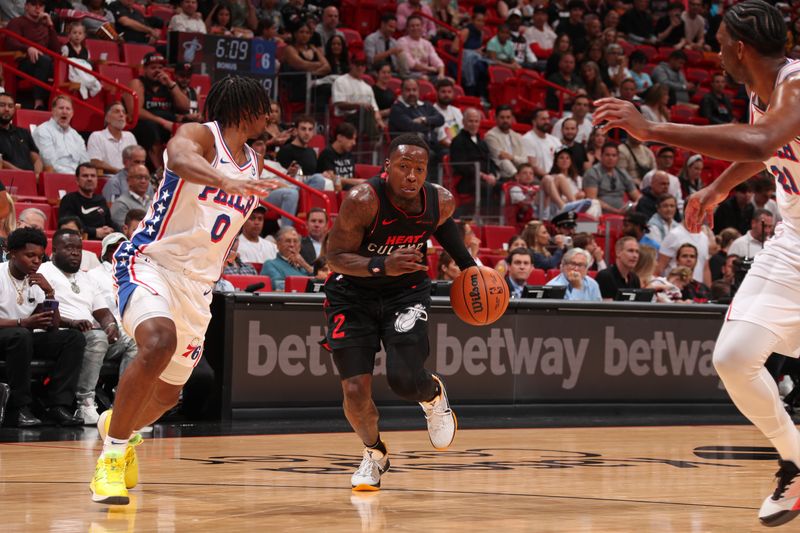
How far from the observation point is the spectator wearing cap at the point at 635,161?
17750mm

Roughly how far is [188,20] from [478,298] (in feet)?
34.6

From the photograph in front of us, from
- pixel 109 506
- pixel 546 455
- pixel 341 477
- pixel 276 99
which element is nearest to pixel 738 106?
pixel 276 99

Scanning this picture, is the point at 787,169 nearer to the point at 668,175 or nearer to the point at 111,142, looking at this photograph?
the point at 111,142

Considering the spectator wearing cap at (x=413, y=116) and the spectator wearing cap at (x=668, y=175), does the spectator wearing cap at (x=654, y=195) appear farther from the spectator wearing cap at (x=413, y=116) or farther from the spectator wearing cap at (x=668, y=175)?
the spectator wearing cap at (x=413, y=116)

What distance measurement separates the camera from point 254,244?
12906 mm

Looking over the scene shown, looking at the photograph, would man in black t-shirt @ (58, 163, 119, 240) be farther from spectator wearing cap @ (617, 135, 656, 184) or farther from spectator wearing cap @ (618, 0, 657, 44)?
spectator wearing cap @ (618, 0, 657, 44)

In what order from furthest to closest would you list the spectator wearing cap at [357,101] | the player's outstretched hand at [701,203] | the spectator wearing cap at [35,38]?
the spectator wearing cap at [357,101] < the spectator wearing cap at [35,38] < the player's outstretched hand at [701,203]

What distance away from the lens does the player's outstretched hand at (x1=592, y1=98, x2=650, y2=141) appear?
436 centimetres

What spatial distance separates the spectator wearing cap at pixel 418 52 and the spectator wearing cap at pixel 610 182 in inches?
127

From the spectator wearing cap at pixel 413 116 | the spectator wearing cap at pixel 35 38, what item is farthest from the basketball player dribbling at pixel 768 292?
the spectator wearing cap at pixel 413 116

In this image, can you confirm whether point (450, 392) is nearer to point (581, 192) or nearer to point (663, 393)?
point (663, 393)

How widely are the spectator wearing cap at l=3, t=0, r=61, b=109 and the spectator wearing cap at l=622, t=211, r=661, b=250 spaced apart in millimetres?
7101

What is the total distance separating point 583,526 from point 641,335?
7090 mm

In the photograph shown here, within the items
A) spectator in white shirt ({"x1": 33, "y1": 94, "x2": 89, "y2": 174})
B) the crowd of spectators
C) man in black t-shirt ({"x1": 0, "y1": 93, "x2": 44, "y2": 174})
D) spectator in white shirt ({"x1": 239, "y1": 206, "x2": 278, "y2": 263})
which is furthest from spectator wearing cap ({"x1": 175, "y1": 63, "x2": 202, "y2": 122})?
spectator in white shirt ({"x1": 239, "y1": 206, "x2": 278, "y2": 263})
